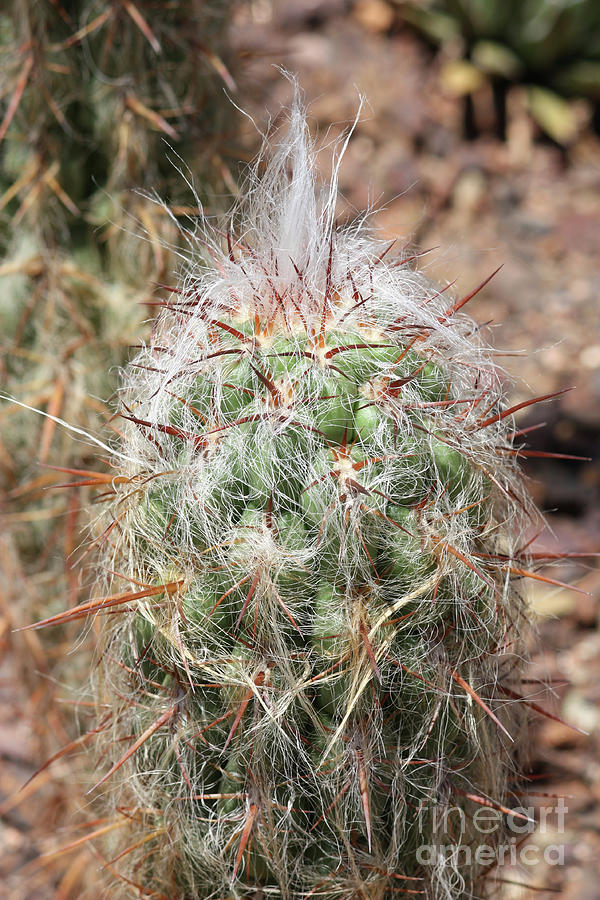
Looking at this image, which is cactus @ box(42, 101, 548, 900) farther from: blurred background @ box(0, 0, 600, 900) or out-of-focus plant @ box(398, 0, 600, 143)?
out-of-focus plant @ box(398, 0, 600, 143)

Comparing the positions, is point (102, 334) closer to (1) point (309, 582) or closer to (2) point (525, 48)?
(1) point (309, 582)

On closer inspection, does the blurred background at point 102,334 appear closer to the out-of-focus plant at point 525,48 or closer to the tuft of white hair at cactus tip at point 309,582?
the tuft of white hair at cactus tip at point 309,582

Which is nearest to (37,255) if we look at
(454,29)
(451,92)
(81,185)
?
(81,185)

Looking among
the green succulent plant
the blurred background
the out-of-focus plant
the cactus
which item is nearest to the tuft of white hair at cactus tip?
the cactus

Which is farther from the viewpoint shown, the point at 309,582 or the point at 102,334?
the point at 102,334

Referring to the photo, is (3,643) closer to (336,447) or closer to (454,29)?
(336,447)

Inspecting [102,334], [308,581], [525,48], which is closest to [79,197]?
[102,334]

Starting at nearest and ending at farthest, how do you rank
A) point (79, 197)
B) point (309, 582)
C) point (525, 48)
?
point (309, 582)
point (79, 197)
point (525, 48)

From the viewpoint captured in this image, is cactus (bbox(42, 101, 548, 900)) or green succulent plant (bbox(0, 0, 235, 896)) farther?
green succulent plant (bbox(0, 0, 235, 896))
